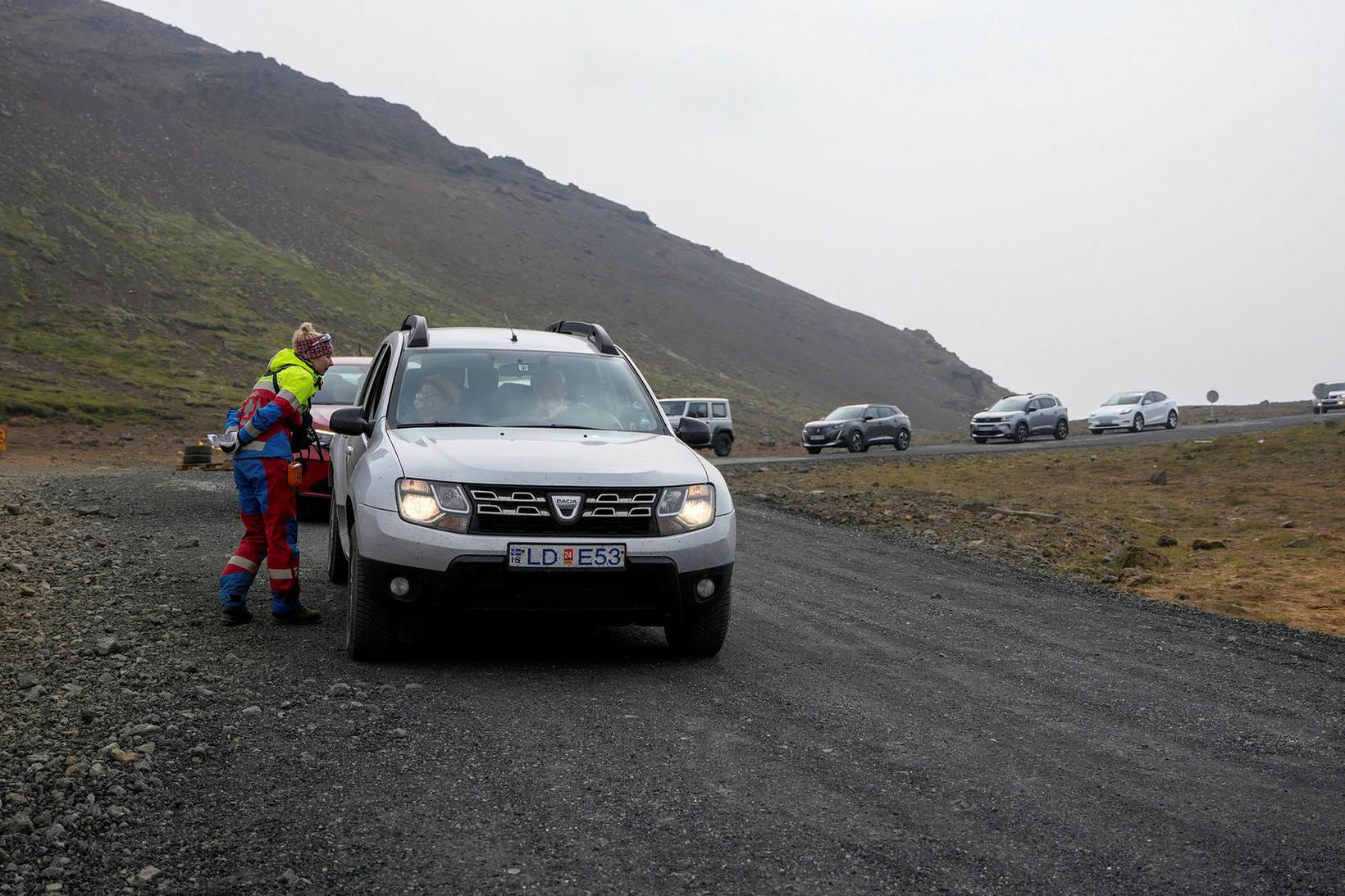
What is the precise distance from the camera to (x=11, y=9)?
149875 millimetres

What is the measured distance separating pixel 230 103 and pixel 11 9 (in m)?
45.0

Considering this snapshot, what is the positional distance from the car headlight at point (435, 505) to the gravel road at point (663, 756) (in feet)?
2.60

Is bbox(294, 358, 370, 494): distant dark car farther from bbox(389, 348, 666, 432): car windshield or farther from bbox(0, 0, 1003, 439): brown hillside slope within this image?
bbox(0, 0, 1003, 439): brown hillside slope

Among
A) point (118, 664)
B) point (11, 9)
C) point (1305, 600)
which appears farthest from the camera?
point (11, 9)

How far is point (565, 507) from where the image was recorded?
5.89 m

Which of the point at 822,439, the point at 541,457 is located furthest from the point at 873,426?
the point at 541,457

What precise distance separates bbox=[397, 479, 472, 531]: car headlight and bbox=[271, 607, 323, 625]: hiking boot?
1.88m

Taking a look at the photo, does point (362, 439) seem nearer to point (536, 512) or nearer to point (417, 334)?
point (417, 334)

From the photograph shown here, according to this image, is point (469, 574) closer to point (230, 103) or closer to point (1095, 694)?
point (1095, 694)

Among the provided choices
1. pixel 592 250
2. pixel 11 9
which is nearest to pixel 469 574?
pixel 592 250

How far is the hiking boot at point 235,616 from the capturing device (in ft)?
23.9

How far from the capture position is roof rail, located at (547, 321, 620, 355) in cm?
804

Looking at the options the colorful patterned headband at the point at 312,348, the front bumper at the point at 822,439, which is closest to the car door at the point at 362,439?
the colorful patterned headband at the point at 312,348

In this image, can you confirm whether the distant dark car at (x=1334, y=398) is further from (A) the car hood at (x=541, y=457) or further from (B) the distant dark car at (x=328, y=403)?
(A) the car hood at (x=541, y=457)
